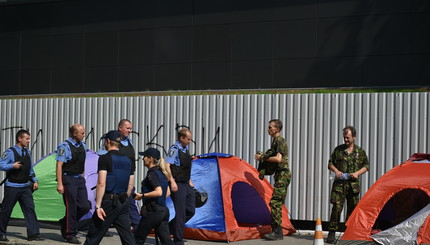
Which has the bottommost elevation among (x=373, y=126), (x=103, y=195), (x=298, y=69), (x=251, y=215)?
(x=251, y=215)

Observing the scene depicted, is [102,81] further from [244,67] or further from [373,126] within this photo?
[373,126]

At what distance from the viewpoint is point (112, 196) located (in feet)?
29.1

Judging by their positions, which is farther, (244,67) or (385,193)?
(244,67)

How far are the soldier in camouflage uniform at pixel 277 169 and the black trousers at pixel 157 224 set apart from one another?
10.3 feet

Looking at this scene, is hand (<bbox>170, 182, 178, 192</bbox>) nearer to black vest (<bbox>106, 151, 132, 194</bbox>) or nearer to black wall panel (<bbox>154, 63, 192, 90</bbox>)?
black vest (<bbox>106, 151, 132, 194</bbox>)

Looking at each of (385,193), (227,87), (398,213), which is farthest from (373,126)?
(227,87)

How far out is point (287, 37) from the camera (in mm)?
19781

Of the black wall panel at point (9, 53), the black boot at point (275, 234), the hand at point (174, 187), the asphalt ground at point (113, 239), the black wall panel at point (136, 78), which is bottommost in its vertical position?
the asphalt ground at point (113, 239)

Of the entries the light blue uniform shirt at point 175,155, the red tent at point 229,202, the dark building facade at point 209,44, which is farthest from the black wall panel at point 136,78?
the light blue uniform shirt at point 175,155

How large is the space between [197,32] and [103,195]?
12491 millimetres

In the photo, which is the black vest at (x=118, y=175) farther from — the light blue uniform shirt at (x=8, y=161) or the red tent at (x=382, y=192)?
the red tent at (x=382, y=192)

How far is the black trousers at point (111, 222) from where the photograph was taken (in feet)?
29.0

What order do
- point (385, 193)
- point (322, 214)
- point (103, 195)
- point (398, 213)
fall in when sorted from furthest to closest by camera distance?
point (322, 214), point (398, 213), point (385, 193), point (103, 195)

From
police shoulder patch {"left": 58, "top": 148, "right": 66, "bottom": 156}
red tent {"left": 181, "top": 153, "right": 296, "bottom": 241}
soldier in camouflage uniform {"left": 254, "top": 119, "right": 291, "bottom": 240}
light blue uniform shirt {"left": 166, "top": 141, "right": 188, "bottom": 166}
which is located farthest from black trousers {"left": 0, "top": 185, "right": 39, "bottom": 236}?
soldier in camouflage uniform {"left": 254, "top": 119, "right": 291, "bottom": 240}
